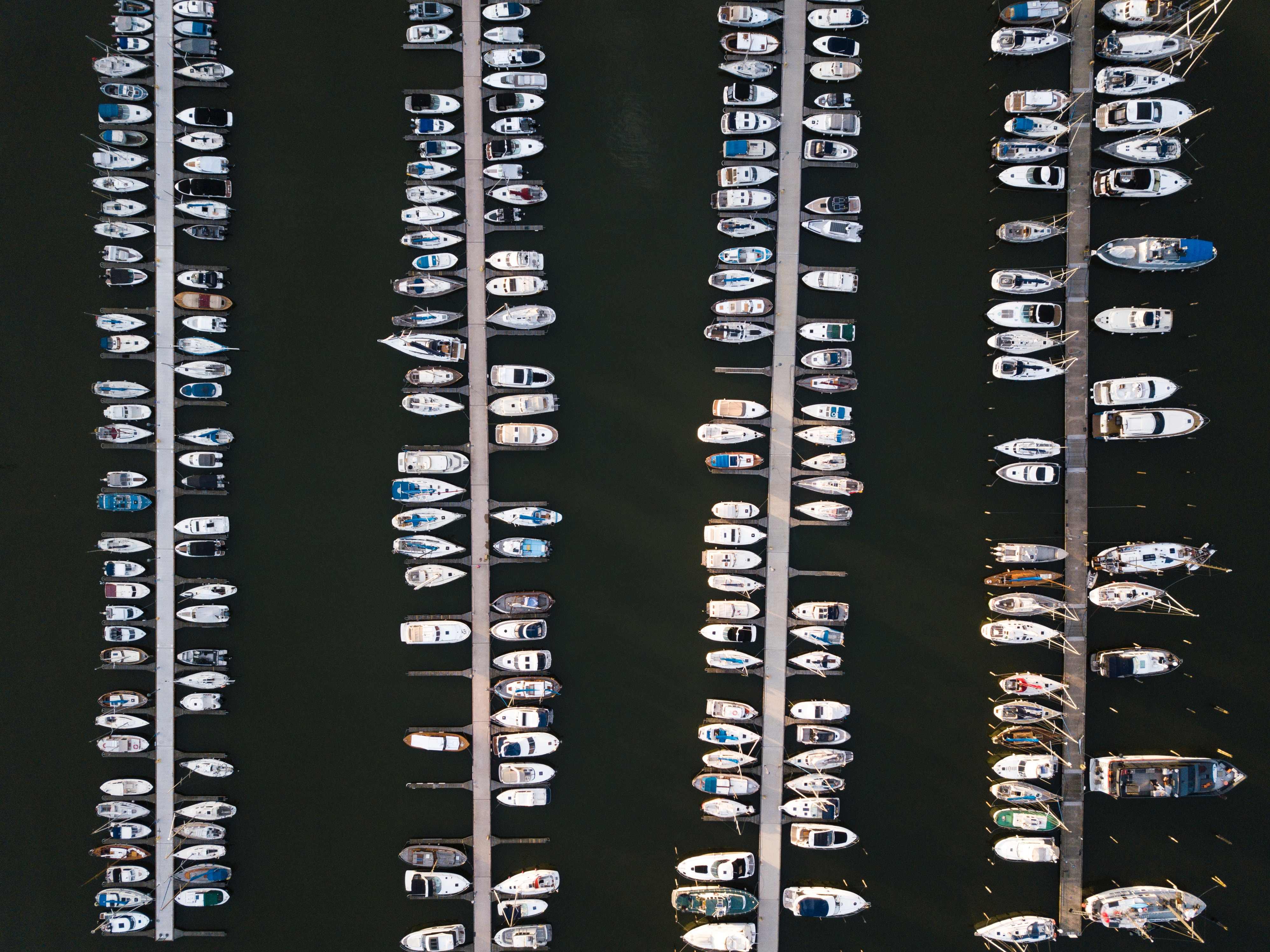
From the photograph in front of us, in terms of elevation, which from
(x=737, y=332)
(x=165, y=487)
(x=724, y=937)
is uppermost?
(x=737, y=332)

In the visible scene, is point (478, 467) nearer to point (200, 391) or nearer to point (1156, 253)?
point (200, 391)

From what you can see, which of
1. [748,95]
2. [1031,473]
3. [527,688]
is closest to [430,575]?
[527,688]

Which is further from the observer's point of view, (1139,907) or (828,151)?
(828,151)

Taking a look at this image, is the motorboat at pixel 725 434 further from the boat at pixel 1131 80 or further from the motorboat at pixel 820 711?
the boat at pixel 1131 80

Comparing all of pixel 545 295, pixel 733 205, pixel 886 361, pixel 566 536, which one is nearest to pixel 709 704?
pixel 566 536

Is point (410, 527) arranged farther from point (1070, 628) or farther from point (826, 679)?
point (1070, 628)
